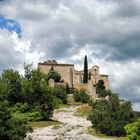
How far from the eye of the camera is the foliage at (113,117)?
4921 centimetres

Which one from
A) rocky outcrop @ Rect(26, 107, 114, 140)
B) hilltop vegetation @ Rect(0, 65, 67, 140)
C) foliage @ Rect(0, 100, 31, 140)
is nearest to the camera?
foliage @ Rect(0, 100, 31, 140)

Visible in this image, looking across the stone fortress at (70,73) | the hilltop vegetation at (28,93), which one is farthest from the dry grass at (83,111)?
the stone fortress at (70,73)

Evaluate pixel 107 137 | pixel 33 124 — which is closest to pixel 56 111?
pixel 33 124

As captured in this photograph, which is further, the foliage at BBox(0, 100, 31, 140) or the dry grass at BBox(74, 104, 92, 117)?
the dry grass at BBox(74, 104, 92, 117)

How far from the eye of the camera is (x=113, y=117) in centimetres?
5109

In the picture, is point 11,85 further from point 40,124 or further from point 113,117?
point 113,117

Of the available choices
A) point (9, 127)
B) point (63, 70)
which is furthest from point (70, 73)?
point (9, 127)

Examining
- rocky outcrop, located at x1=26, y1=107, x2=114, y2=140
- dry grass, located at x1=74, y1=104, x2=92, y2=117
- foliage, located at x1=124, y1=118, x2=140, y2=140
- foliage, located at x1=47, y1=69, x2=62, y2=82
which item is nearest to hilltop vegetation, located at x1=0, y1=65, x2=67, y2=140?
rocky outcrop, located at x1=26, y1=107, x2=114, y2=140

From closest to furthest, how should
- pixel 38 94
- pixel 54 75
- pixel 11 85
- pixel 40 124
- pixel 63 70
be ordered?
1. pixel 40 124
2. pixel 11 85
3. pixel 38 94
4. pixel 54 75
5. pixel 63 70

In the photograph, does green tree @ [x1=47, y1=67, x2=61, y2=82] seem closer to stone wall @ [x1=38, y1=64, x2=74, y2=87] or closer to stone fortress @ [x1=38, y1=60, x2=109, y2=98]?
stone fortress @ [x1=38, y1=60, x2=109, y2=98]

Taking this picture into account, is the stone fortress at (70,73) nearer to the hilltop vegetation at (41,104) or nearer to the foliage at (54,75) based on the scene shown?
the foliage at (54,75)

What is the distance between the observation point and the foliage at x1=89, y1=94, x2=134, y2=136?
161ft

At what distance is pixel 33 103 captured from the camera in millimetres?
60188

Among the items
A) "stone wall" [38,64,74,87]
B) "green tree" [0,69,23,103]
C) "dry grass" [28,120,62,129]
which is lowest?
"dry grass" [28,120,62,129]
